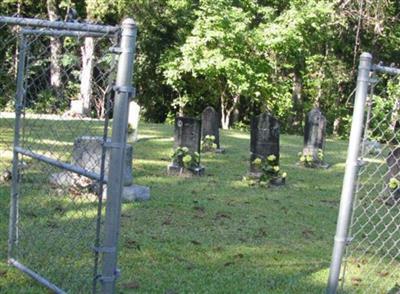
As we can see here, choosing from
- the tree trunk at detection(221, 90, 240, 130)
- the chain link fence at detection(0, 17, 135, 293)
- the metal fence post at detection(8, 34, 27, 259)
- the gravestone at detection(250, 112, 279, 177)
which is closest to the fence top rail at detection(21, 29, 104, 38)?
the chain link fence at detection(0, 17, 135, 293)

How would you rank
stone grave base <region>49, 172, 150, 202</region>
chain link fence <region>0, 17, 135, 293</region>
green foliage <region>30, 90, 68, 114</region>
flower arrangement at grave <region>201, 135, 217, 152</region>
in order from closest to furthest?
chain link fence <region>0, 17, 135, 293</region> → green foliage <region>30, 90, 68, 114</region> → stone grave base <region>49, 172, 150, 202</region> → flower arrangement at grave <region>201, 135, 217, 152</region>

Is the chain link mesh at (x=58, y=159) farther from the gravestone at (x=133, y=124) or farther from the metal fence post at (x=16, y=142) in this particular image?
the gravestone at (x=133, y=124)

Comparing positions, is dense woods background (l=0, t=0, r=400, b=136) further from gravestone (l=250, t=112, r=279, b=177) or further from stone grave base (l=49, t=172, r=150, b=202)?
stone grave base (l=49, t=172, r=150, b=202)

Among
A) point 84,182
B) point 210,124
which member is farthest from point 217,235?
point 210,124

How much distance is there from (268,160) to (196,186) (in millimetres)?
1559

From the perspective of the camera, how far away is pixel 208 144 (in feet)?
46.6

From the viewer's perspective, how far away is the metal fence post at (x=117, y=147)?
137 inches

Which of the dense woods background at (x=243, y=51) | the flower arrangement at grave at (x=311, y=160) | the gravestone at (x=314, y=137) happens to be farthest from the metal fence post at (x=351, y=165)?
the dense woods background at (x=243, y=51)

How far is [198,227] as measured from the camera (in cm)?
708

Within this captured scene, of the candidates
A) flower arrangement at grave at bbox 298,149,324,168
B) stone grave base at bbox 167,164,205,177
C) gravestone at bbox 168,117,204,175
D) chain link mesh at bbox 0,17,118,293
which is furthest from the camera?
flower arrangement at grave at bbox 298,149,324,168

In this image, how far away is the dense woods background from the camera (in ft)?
85.7

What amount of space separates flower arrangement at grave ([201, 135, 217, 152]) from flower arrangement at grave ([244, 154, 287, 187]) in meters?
3.53

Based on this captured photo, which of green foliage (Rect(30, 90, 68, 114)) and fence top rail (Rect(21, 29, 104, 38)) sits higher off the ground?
fence top rail (Rect(21, 29, 104, 38))

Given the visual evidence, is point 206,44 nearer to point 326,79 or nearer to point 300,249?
point 326,79
